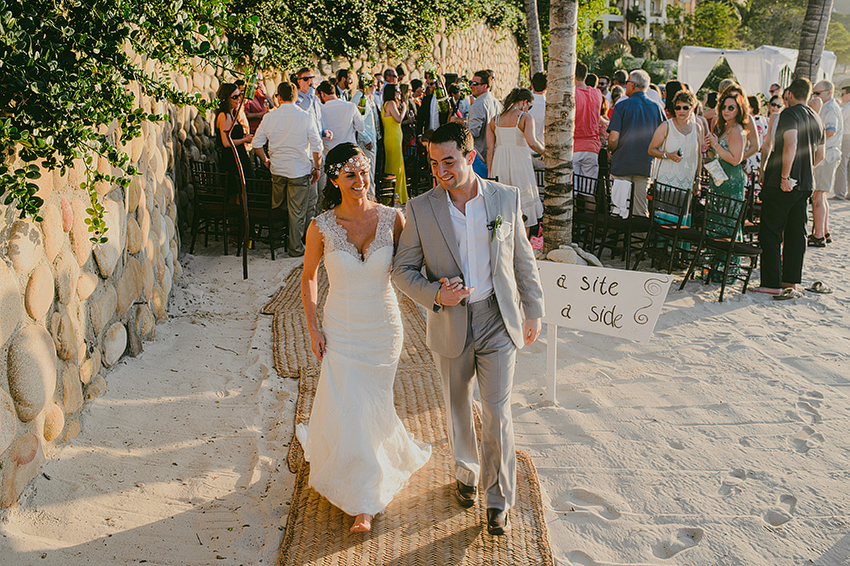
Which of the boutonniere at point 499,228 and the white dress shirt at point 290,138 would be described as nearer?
the boutonniere at point 499,228

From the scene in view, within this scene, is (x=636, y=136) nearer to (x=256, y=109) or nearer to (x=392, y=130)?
(x=392, y=130)

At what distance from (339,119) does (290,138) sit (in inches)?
52.9

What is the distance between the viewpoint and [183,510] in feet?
10.8

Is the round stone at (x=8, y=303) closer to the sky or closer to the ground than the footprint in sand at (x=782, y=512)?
closer to the sky

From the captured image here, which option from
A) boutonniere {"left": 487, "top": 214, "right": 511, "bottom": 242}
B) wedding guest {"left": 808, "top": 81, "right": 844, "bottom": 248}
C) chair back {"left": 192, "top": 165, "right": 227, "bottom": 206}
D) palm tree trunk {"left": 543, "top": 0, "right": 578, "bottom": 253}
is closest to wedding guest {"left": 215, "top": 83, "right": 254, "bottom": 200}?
chair back {"left": 192, "top": 165, "right": 227, "bottom": 206}

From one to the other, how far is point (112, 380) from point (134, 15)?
2.34m

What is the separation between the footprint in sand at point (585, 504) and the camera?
131 inches

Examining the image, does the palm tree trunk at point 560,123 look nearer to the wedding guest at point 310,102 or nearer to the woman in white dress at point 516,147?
the woman in white dress at point 516,147

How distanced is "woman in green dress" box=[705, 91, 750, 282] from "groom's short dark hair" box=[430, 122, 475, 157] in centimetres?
461

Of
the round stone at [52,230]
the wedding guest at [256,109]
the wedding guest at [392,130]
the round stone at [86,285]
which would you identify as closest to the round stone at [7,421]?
the round stone at [52,230]

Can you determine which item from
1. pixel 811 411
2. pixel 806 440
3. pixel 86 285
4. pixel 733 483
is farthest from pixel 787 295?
pixel 86 285

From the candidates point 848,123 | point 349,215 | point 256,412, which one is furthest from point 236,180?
point 848,123

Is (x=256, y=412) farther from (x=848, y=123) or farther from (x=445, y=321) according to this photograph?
(x=848, y=123)

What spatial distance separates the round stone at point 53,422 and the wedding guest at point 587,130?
23.2ft
